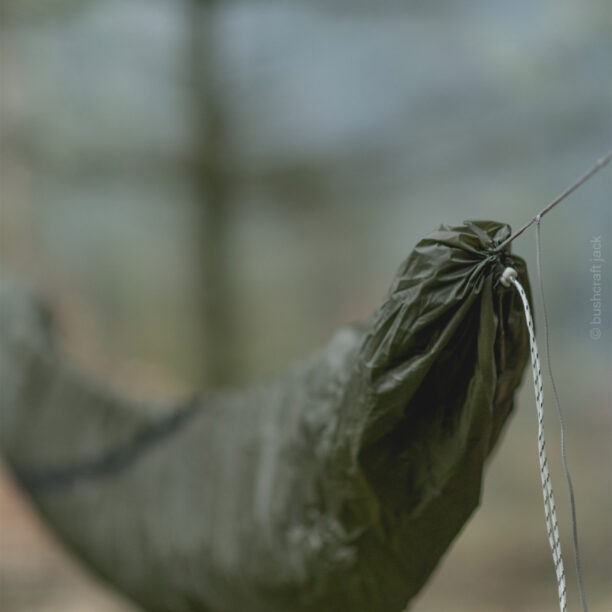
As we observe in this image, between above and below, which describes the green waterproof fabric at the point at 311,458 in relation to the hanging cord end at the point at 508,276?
below

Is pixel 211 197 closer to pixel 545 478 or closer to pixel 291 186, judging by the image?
pixel 291 186

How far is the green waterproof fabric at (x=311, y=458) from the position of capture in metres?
0.42

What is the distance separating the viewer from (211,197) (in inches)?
80.4

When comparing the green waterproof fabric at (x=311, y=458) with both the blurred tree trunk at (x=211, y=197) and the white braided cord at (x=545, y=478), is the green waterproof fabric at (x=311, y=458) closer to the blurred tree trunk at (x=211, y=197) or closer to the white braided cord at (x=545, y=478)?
the white braided cord at (x=545, y=478)

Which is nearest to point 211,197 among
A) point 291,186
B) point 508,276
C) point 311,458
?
point 291,186

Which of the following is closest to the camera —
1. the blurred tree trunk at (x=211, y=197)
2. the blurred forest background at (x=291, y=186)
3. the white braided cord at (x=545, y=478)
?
the white braided cord at (x=545, y=478)

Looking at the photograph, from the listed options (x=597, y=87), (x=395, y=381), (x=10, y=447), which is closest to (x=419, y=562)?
(x=395, y=381)

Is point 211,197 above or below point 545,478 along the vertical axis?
above

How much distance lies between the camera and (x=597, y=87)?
1.66 m

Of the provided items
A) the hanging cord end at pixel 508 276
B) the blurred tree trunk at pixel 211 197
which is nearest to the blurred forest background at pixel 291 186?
the blurred tree trunk at pixel 211 197

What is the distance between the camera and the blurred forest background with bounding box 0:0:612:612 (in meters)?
1.60

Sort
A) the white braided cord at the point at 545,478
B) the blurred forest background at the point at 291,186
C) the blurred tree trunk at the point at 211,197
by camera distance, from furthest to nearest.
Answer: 1. the blurred tree trunk at the point at 211,197
2. the blurred forest background at the point at 291,186
3. the white braided cord at the point at 545,478

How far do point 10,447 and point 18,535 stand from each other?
3.52 ft

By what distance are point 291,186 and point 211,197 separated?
282 mm
